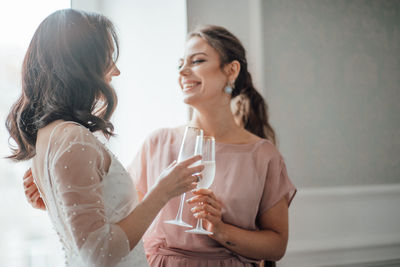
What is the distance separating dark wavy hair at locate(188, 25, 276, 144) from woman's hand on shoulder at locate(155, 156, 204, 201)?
65 cm

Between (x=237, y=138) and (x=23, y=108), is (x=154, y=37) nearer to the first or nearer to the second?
(x=237, y=138)

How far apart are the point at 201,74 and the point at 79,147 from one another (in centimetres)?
75

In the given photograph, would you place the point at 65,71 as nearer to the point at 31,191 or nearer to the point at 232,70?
the point at 31,191

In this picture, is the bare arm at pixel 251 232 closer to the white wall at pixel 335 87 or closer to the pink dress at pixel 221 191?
the pink dress at pixel 221 191

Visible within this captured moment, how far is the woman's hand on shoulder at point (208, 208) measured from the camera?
120 centimetres

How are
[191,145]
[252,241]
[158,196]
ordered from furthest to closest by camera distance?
[252,241], [191,145], [158,196]

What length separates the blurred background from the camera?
5.37ft

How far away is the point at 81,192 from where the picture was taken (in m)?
0.84

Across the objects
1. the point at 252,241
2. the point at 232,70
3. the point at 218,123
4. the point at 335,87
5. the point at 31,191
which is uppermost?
the point at 232,70

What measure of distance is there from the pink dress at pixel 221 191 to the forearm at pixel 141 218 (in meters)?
0.49

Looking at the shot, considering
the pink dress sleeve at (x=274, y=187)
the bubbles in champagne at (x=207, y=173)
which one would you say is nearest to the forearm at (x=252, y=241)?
the pink dress sleeve at (x=274, y=187)

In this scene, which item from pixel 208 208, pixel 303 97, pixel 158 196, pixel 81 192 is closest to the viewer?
pixel 81 192

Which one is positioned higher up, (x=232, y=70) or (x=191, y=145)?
(x=232, y=70)

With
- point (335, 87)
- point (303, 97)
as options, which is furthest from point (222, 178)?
point (335, 87)
